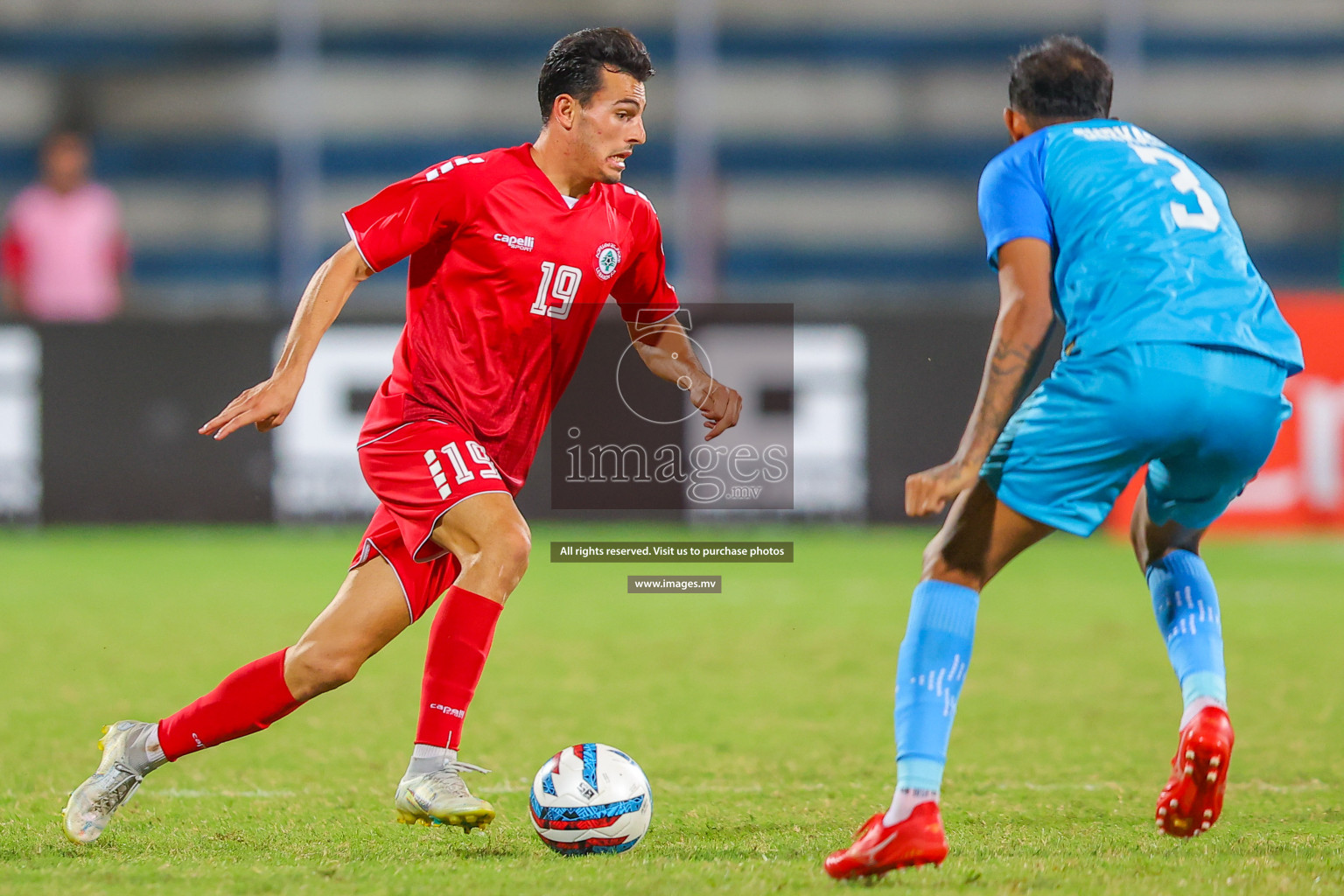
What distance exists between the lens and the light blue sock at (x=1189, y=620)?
3666 millimetres

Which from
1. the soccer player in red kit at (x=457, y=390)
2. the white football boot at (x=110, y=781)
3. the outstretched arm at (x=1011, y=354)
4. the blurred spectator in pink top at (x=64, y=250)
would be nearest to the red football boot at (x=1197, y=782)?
the outstretched arm at (x=1011, y=354)

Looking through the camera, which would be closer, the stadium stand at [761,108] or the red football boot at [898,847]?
the red football boot at [898,847]

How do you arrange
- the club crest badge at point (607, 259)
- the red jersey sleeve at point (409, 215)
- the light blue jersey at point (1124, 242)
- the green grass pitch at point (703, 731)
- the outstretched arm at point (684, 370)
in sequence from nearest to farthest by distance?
the light blue jersey at point (1124, 242)
the green grass pitch at point (703, 731)
the red jersey sleeve at point (409, 215)
the club crest badge at point (607, 259)
the outstretched arm at point (684, 370)

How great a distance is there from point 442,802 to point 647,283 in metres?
1.50

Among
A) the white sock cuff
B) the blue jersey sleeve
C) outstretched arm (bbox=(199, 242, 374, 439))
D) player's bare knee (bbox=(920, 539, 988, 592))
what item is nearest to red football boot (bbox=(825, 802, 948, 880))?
player's bare knee (bbox=(920, 539, 988, 592))

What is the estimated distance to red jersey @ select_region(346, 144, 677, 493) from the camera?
395 cm

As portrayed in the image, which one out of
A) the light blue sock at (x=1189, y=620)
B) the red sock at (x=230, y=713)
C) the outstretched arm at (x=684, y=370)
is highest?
the outstretched arm at (x=684, y=370)

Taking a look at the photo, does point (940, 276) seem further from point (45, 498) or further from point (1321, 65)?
point (45, 498)

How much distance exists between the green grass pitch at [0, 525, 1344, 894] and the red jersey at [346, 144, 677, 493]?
3.34 feet

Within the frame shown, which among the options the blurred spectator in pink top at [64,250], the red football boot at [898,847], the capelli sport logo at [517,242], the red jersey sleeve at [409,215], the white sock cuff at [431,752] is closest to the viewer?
the red football boot at [898,847]

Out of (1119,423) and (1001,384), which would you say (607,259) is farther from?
(1119,423)

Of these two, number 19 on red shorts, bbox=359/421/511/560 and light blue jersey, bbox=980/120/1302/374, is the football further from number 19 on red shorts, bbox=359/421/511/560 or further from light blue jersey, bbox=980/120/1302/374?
light blue jersey, bbox=980/120/1302/374

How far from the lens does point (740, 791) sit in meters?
4.33

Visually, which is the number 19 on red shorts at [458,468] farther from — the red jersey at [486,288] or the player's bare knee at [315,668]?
the player's bare knee at [315,668]
